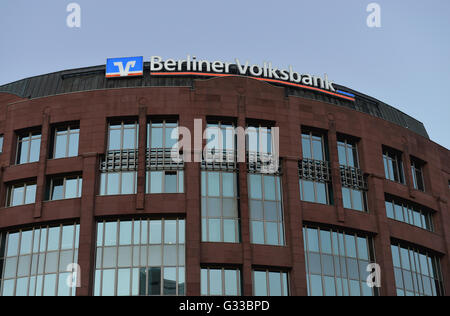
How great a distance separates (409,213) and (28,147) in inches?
1194

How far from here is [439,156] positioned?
6588cm

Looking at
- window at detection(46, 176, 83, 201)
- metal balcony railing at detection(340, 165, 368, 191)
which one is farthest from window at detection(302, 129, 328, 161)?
window at detection(46, 176, 83, 201)

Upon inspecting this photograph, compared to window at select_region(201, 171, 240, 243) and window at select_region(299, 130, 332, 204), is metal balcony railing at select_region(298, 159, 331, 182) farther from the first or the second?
window at select_region(201, 171, 240, 243)

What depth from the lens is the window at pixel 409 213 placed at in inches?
2361

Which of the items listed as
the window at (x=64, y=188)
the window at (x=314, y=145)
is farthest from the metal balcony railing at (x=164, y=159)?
the window at (x=314, y=145)

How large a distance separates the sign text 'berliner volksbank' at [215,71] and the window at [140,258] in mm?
12770

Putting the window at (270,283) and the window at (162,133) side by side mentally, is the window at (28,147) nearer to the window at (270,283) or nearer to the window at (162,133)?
the window at (162,133)

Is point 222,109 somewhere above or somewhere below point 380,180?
above

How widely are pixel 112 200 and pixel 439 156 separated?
2937 cm

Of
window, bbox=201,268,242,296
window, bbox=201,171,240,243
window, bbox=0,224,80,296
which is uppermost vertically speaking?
window, bbox=201,171,240,243

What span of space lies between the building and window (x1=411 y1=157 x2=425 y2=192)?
5.13ft

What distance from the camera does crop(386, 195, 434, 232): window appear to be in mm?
59969

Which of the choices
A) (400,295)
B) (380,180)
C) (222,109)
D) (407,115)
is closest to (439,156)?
(407,115)
